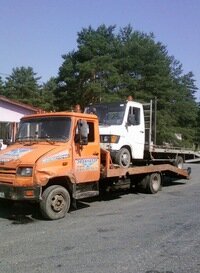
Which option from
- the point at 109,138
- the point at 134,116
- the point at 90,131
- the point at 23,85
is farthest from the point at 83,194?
the point at 23,85

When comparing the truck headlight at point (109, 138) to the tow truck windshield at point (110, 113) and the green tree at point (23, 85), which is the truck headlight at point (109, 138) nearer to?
the tow truck windshield at point (110, 113)

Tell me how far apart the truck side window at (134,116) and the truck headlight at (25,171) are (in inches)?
168

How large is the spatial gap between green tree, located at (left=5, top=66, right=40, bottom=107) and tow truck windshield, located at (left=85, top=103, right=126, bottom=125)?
182 ft

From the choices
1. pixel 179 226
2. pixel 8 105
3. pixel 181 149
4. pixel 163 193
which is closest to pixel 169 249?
pixel 179 226

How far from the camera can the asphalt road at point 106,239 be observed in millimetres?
6527

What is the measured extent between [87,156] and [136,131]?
A: 2807 millimetres

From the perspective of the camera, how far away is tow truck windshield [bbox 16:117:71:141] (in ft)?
34.1

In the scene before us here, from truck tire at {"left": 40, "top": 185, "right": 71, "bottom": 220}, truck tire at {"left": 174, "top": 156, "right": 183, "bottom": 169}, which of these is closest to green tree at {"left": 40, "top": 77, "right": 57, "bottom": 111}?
truck tire at {"left": 174, "top": 156, "right": 183, "bottom": 169}

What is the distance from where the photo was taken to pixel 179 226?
30.2 ft

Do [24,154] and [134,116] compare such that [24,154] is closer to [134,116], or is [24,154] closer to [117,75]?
[134,116]

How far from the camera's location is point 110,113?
12.9 metres

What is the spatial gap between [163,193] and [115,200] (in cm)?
226

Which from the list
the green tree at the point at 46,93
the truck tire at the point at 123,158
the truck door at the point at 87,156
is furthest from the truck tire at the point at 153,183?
the green tree at the point at 46,93

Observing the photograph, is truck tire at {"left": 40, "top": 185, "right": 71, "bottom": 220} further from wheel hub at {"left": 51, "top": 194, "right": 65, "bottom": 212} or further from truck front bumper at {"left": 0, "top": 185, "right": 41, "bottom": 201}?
truck front bumper at {"left": 0, "top": 185, "right": 41, "bottom": 201}
